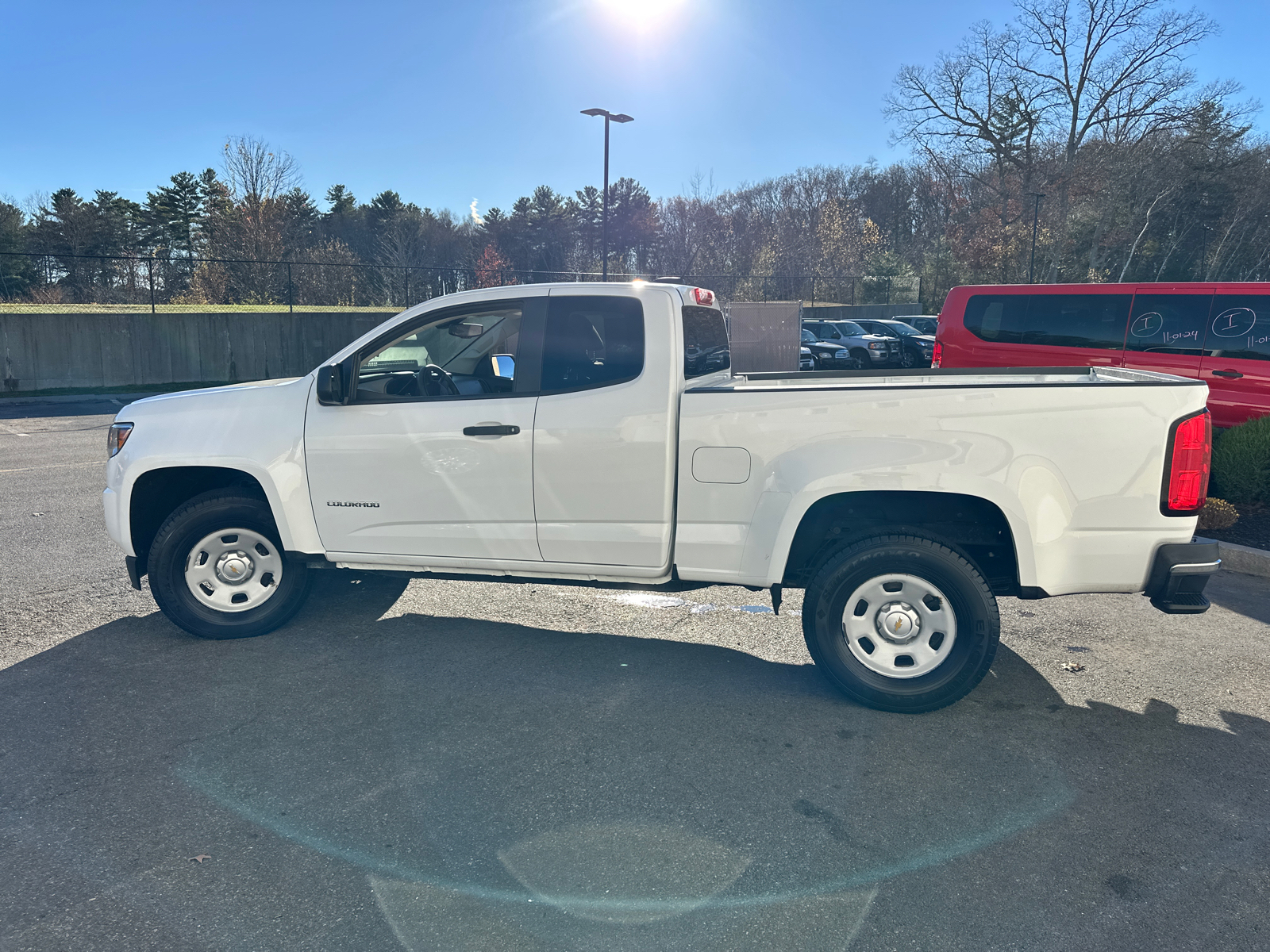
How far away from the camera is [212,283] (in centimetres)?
2117

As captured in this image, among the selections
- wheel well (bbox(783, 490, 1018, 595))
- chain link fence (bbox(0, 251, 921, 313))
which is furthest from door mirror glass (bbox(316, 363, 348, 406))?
chain link fence (bbox(0, 251, 921, 313))

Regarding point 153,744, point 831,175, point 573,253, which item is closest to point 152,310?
point 153,744

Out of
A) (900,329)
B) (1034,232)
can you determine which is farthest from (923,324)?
(1034,232)

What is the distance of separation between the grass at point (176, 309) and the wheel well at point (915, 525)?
64.0 ft

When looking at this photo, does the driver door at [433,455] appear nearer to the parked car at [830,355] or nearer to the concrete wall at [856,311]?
the parked car at [830,355]

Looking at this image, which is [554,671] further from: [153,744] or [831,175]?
[831,175]

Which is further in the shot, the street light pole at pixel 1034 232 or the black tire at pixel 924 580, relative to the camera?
the street light pole at pixel 1034 232

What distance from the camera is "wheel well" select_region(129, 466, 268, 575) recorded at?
4883 millimetres

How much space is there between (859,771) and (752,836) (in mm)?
686

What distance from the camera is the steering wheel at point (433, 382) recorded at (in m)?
4.68

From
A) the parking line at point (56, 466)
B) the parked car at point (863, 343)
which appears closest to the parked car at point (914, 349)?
the parked car at point (863, 343)

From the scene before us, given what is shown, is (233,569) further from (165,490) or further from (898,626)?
(898,626)

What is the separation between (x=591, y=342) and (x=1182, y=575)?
9.53 feet

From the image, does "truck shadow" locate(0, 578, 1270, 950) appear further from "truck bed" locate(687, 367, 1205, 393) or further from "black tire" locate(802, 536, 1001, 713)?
"truck bed" locate(687, 367, 1205, 393)
